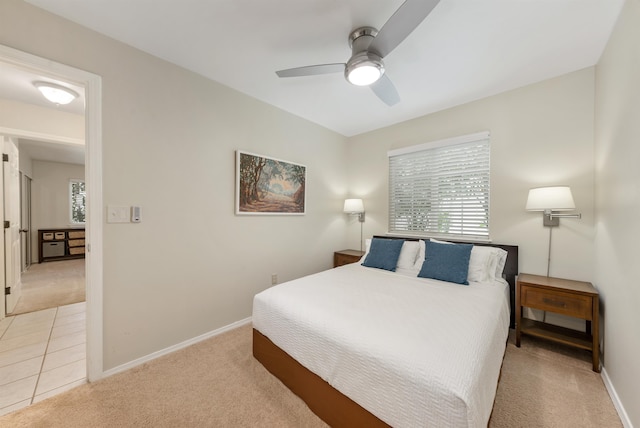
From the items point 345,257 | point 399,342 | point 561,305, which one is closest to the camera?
point 399,342

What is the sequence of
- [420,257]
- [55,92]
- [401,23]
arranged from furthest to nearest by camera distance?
[420,257] → [55,92] → [401,23]

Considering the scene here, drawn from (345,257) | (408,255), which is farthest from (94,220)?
(408,255)

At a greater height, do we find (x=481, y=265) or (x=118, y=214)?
(x=118, y=214)

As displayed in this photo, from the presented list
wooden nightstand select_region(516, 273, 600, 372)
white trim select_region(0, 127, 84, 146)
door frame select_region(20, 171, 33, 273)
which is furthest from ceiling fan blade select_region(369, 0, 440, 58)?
door frame select_region(20, 171, 33, 273)

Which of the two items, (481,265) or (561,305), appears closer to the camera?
(561,305)

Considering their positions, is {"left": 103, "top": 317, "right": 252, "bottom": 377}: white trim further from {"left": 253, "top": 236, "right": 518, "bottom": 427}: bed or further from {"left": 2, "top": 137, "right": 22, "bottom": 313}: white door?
{"left": 2, "top": 137, "right": 22, "bottom": 313}: white door

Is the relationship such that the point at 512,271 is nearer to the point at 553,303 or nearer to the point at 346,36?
the point at 553,303

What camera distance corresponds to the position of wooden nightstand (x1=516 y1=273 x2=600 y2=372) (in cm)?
187

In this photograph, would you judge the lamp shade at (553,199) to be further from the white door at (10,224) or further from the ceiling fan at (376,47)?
the white door at (10,224)

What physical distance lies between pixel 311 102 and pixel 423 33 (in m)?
1.45

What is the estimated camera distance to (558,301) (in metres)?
2.02

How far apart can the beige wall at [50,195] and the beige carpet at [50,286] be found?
1047mm

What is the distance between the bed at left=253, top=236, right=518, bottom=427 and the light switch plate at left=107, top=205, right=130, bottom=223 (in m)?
1.25

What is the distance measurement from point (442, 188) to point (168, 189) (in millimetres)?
3100
